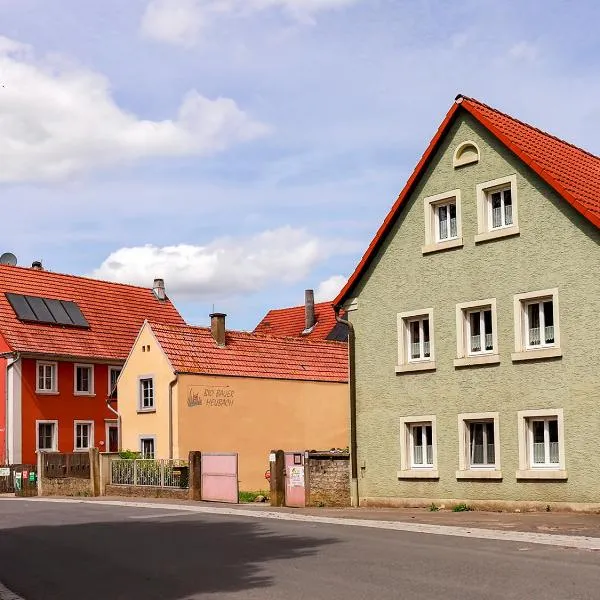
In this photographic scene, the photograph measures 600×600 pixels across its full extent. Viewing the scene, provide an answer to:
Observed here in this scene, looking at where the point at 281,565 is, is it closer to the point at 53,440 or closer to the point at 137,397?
the point at 137,397

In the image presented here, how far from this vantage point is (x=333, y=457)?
28969mm

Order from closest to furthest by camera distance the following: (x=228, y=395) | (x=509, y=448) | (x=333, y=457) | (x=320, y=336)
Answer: (x=509, y=448)
(x=333, y=457)
(x=228, y=395)
(x=320, y=336)

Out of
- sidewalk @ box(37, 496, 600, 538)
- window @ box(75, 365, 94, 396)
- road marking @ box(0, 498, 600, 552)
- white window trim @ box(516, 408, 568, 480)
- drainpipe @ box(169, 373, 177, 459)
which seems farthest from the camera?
window @ box(75, 365, 94, 396)

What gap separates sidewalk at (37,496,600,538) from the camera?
63.7ft

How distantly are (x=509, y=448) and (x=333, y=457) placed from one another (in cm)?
594

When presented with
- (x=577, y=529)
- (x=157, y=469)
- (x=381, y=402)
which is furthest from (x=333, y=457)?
(x=577, y=529)

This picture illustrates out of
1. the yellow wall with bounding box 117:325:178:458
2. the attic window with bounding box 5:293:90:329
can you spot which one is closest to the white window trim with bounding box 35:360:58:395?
the attic window with bounding box 5:293:90:329

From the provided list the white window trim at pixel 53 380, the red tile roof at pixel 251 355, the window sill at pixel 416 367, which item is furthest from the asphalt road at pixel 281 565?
the white window trim at pixel 53 380

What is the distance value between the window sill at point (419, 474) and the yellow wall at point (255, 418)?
46.4 ft

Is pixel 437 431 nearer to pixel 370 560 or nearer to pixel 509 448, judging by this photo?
pixel 509 448

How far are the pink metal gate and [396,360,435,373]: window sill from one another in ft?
22.2

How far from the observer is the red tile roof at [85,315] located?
49.2m

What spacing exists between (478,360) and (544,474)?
3.43 m

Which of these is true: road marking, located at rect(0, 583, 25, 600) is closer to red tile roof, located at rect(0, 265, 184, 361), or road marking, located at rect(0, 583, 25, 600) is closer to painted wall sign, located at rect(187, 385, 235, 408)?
painted wall sign, located at rect(187, 385, 235, 408)
